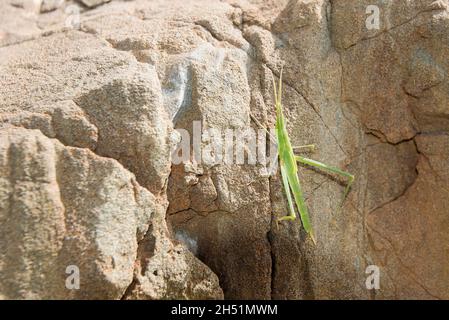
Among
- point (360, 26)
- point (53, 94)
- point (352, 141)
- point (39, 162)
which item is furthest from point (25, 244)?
point (360, 26)

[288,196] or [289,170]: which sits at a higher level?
[289,170]

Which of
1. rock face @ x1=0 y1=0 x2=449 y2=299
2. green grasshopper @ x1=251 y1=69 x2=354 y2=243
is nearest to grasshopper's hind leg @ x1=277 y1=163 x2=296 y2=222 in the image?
green grasshopper @ x1=251 y1=69 x2=354 y2=243

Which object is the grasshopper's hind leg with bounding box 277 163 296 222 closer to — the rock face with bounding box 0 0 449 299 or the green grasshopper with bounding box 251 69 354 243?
the green grasshopper with bounding box 251 69 354 243

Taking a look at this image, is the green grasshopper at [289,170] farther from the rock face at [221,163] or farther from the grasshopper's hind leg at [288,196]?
the rock face at [221,163]

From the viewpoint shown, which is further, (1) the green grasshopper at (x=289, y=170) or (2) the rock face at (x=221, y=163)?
(1) the green grasshopper at (x=289, y=170)

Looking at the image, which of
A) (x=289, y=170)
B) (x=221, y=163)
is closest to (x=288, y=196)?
(x=289, y=170)

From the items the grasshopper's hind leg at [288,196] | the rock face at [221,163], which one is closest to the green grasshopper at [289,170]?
the grasshopper's hind leg at [288,196]

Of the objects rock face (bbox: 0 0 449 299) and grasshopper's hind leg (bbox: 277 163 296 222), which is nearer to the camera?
rock face (bbox: 0 0 449 299)

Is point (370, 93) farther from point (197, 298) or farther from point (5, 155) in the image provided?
point (5, 155)

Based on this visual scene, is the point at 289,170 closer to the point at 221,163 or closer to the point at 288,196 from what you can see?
the point at 288,196
